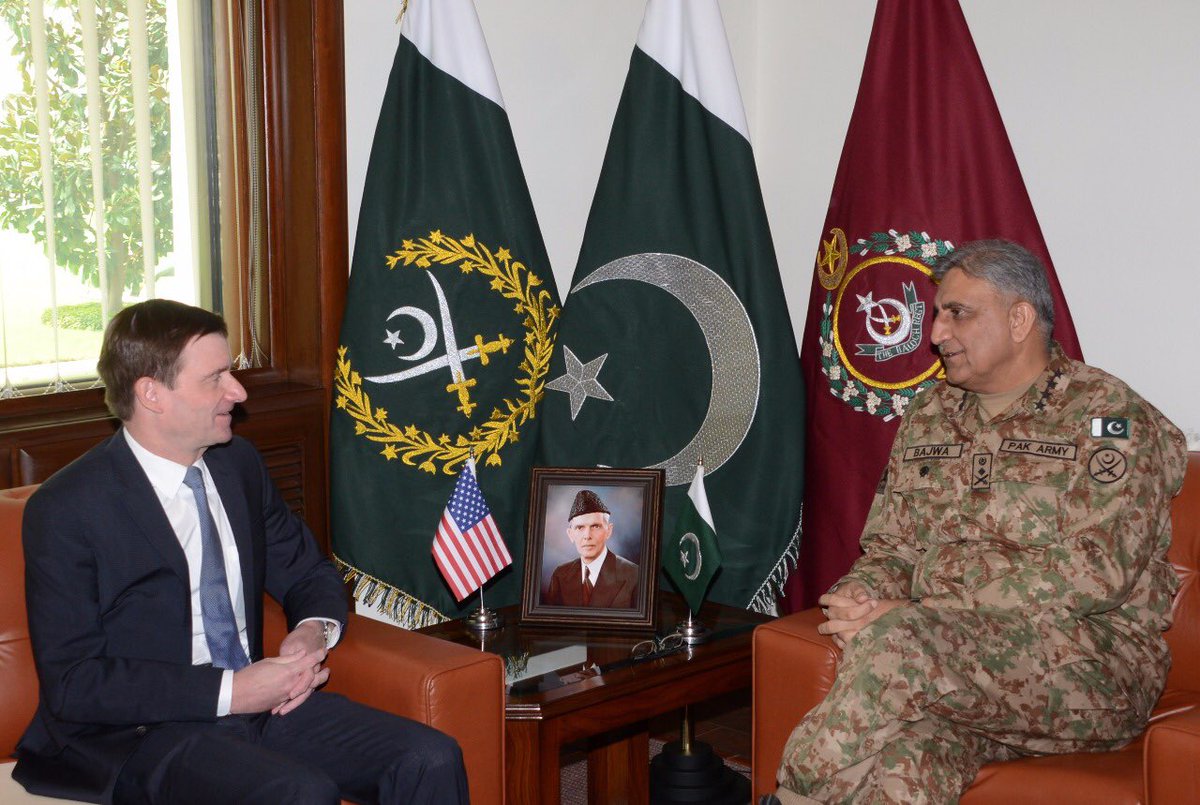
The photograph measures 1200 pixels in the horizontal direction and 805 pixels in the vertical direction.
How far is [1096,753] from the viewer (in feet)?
7.83

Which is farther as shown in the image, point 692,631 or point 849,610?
point 692,631

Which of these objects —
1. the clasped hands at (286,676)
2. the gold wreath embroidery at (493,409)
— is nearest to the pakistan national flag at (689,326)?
the gold wreath embroidery at (493,409)

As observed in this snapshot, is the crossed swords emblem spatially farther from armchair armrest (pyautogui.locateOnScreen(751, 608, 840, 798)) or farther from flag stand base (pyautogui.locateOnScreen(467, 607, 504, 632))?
armchair armrest (pyautogui.locateOnScreen(751, 608, 840, 798))

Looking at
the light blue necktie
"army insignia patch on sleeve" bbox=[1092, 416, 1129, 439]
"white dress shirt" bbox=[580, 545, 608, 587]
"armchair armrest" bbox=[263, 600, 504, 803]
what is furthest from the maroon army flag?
the light blue necktie

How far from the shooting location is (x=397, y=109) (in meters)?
3.05

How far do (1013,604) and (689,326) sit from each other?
3.76ft

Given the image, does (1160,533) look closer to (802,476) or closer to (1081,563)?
(1081,563)

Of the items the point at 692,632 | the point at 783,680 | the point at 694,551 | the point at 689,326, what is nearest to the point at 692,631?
the point at 692,632

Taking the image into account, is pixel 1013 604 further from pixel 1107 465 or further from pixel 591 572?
pixel 591 572

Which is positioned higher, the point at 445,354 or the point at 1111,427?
the point at 445,354

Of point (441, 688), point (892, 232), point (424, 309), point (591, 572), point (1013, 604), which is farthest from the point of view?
point (892, 232)

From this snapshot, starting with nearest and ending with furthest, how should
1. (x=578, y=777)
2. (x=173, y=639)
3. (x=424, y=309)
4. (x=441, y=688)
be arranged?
(x=173, y=639) → (x=441, y=688) → (x=424, y=309) → (x=578, y=777)

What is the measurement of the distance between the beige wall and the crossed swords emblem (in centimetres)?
35

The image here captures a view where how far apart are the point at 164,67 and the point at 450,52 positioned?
656mm
